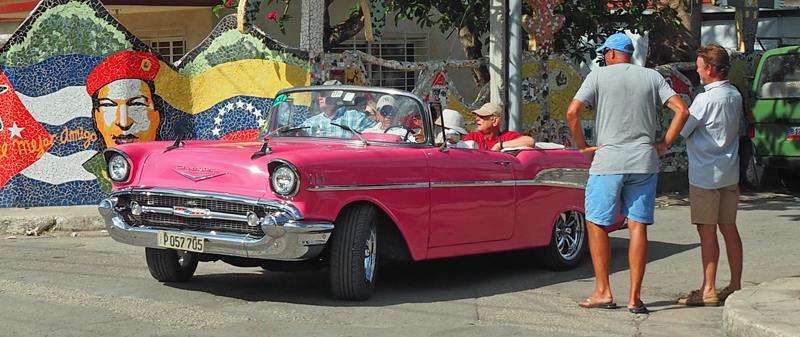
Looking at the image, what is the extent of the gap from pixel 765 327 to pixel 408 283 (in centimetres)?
303

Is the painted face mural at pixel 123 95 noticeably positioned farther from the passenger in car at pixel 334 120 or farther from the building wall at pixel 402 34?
the building wall at pixel 402 34

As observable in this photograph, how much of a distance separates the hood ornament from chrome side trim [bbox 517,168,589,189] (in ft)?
8.17

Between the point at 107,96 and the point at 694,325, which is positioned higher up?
the point at 107,96

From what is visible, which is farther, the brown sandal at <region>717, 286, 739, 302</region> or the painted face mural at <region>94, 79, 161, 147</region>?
the painted face mural at <region>94, 79, 161, 147</region>

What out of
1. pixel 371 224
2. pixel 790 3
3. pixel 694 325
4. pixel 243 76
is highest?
pixel 790 3

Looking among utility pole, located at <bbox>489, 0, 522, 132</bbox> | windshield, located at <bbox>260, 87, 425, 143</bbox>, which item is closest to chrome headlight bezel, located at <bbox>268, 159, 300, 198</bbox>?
windshield, located at <bbox>260, 87, 425, 143</bbox>

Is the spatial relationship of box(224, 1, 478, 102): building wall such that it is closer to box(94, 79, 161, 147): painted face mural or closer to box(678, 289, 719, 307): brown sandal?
box(94, 79, 161, 147): painted face mural

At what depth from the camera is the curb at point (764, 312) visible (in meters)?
6.56

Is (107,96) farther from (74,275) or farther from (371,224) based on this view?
(371,224)

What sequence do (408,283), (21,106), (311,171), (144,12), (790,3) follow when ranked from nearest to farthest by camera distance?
(311,171)
(408,283)
(21,106)
(144,12)
(790,3)

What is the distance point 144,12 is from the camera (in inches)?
754

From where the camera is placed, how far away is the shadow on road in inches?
321

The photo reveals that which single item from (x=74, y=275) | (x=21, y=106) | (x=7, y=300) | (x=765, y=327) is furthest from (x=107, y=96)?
(x=765, y=327)

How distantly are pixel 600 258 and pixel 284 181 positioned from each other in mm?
2099
